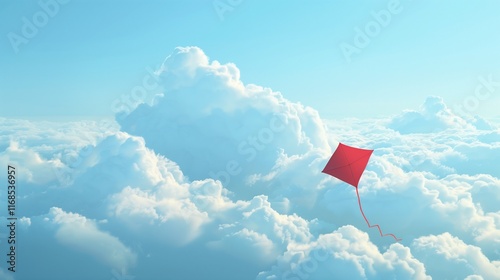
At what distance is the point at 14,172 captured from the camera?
49219 mm

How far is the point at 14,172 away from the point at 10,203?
517 centimetres

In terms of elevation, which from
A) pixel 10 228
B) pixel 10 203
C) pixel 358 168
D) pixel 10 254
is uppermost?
pixel 10 203

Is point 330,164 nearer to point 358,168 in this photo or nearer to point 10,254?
point 358,168

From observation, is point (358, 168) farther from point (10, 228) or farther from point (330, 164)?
point (10, 228)

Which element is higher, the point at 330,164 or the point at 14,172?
the point at 14,172

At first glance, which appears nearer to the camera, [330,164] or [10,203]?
[330,164]

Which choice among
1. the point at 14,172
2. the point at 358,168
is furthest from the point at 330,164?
the point at 14,172

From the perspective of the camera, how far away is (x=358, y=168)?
1363 inches

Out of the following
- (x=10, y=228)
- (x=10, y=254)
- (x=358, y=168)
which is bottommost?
(x=358, y=168)

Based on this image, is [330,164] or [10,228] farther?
[10,228]

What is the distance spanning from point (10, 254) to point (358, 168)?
1881 inches

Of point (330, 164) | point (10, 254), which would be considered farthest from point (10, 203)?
point (330, 164)

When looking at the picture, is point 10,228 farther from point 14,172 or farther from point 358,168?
point 358,168

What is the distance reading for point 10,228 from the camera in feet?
163
